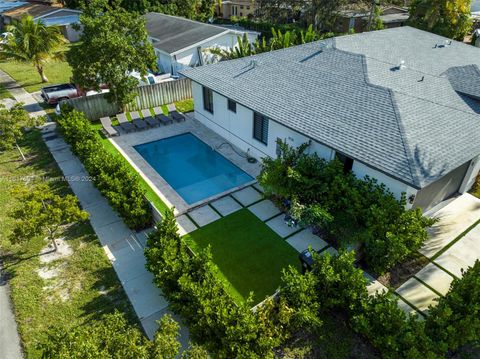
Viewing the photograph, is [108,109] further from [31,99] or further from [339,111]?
[339,111]

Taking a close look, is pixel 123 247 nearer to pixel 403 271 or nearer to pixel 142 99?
pixel 403 271

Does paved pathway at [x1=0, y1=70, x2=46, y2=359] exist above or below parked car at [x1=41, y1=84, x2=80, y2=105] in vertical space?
below

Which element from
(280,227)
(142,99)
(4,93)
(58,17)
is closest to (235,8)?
(58,17)

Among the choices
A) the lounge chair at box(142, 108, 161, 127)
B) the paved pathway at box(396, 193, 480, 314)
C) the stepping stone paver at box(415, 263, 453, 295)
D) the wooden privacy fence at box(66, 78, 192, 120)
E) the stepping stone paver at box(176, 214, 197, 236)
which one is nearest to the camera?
the paved pathway at box(396, 193, 480, 314)

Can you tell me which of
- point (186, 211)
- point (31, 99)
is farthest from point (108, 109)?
point (186, 211)

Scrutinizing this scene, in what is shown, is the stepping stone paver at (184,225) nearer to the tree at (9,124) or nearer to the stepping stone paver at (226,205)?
the stepping stone paver at (226,205)

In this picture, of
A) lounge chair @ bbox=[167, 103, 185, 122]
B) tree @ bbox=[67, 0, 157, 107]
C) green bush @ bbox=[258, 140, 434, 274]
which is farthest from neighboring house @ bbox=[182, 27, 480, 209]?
tree @ bbox=[67, 0, 157, 107]

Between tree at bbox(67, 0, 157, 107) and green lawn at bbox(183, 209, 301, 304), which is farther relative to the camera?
tree at bbox(67, 0, 157, 107)

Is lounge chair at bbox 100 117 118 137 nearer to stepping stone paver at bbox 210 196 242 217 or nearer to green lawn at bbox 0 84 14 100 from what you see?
stepping stone paver at bbox 210 196 242 217
